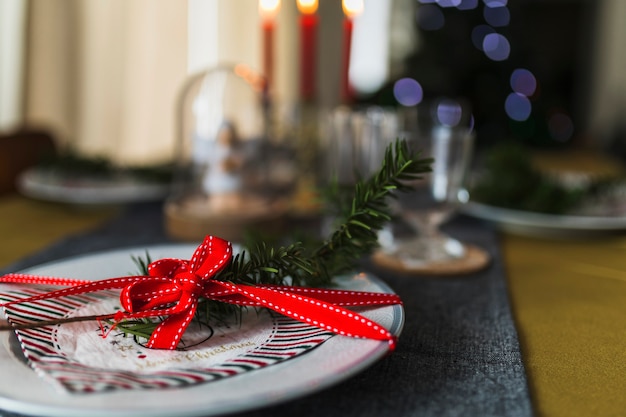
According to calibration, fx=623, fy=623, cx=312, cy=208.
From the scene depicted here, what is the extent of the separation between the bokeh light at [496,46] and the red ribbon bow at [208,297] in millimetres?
3213

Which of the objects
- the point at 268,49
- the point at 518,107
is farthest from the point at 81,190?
the point at 518,107

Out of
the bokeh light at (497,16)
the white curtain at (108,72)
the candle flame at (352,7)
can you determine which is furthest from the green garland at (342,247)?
the bokeh light at (497,16)

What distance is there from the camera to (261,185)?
44.6 inches

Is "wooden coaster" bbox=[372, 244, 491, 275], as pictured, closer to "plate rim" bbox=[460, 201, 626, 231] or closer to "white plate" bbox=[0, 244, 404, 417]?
"plate rim" bbox=[460, 201, 626, 231]

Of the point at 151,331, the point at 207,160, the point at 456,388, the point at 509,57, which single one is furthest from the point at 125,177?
the point at 509,57

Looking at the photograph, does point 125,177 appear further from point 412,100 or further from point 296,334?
point 412,100

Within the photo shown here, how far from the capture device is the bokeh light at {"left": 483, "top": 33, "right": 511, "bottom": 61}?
3.46m

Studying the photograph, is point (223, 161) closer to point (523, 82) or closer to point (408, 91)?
point (408, 91)

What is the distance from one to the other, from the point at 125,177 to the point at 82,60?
0.92 meters

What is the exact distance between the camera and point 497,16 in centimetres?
355

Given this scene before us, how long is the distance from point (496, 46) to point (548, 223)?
9.33 ft

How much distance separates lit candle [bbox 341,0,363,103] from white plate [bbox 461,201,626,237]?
0.39m

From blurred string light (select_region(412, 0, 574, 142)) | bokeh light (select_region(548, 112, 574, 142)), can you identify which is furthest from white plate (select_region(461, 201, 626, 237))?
bokeh light (select_region(548, 112, 574, 142))

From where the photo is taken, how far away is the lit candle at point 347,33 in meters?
1.12
